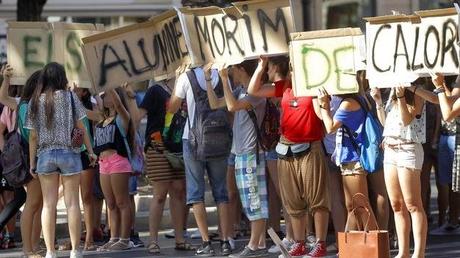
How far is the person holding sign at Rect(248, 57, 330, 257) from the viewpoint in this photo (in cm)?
1102

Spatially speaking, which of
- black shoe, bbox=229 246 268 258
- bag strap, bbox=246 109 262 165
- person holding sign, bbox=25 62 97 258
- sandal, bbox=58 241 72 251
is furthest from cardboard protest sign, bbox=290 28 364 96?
sandal, bbox=58 241 72 251

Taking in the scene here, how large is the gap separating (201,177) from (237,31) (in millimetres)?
1502

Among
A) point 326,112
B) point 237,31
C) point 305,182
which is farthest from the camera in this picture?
point 305,182

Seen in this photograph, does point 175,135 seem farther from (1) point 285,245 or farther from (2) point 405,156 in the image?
(2) point 405,156

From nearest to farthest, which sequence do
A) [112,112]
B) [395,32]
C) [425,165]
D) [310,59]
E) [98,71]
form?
[395,32] → [310,59] → [98,71] → [112,112] → [425,165]

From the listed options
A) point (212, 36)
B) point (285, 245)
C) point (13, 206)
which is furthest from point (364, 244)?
point (13, 206)

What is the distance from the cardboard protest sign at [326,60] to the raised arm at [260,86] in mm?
402

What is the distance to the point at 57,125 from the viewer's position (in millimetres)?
10836

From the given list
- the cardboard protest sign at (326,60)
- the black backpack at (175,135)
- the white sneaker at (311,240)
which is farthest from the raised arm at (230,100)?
the white sneaker at (311,240)

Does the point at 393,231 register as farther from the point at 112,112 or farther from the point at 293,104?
the point at 112,112

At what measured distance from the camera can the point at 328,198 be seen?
11125 millimetres

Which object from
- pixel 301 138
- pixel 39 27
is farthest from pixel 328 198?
pixel 39 27

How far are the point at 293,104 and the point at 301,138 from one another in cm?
30

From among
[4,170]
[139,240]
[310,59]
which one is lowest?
[139,240]
